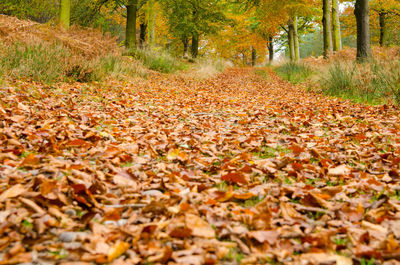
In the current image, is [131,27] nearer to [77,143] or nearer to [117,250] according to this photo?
[77,143]

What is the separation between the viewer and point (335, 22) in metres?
15.0

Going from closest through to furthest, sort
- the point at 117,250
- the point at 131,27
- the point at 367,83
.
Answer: the point at 117,250 < the point at 367,83 < the point at 131,27

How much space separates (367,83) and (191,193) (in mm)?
6519

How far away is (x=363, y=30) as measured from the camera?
915 centimetres

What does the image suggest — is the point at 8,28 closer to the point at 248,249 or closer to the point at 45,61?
the point at 45,61

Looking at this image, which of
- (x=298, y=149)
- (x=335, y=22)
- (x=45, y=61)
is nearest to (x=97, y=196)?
(x=298, y=149)

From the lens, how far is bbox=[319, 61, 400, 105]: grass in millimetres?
6078

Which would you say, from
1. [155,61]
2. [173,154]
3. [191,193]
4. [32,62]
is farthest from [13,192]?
[155,61]

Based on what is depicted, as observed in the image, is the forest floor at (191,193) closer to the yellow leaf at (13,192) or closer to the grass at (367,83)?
the yellow leaf at (13,192)

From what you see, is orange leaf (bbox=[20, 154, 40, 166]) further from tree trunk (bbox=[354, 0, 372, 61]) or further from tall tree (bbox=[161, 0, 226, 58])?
tall tree (bbox=[161, 0, 226, 58])

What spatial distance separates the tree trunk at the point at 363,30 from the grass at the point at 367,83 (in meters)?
1.56

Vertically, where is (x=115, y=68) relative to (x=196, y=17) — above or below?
below

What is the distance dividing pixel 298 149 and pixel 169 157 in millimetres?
1297

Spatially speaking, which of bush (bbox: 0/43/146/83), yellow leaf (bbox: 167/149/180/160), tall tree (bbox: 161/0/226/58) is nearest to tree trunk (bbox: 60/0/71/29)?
bush (bbox: 0/43/146/83)
